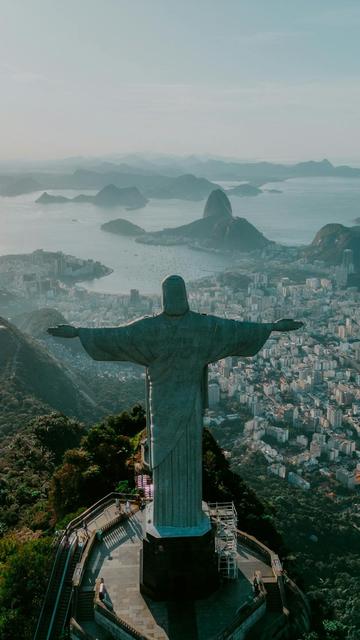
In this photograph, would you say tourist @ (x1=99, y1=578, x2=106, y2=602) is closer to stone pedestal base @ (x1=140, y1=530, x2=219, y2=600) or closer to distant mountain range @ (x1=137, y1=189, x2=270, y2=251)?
stone pedestal base @ (x1=140, y1=530, x2=219, y2=600)

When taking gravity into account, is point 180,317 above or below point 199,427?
above

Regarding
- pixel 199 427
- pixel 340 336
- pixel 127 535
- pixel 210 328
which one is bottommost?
pixel 340 336

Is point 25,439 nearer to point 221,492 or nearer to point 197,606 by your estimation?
point 221,492

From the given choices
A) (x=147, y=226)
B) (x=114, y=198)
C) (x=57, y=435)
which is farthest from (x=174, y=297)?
(x=114, y=198)

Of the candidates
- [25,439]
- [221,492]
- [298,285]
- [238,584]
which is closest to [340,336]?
[298,285]

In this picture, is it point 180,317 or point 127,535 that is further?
point 127,535

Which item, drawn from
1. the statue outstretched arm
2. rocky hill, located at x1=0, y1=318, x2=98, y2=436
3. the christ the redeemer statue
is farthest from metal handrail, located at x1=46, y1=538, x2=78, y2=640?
rocky hill, located at x1=0, y1=318, x2=98, y2=436

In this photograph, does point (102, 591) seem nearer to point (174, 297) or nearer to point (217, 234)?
point (174, 297)
